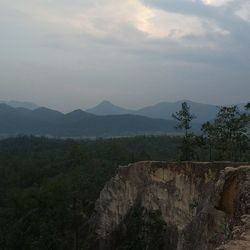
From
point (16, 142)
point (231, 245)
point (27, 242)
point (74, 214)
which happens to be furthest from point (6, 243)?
point (16, 142)

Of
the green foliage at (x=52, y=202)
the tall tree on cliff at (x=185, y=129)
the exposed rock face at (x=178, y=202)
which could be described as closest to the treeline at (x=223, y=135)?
the tall tree on cliff at (x=185, y=129)

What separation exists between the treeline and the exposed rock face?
979 centimetres

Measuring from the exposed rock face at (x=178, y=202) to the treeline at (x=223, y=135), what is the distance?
979cm

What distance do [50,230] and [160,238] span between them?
1937cm

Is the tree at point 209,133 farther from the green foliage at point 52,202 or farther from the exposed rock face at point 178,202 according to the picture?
the green foliage at point 52,202

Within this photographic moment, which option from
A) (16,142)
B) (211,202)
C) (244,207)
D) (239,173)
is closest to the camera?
(244,207)

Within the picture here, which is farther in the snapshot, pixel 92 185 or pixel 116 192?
pixel 92 185

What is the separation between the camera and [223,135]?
4566cm

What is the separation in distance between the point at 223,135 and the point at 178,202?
16.5 m

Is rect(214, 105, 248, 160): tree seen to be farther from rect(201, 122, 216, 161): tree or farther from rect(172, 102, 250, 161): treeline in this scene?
rect(201, 122, 216, 161): tree

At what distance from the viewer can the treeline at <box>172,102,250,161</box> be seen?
44375mm

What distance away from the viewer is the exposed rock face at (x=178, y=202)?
1289cm

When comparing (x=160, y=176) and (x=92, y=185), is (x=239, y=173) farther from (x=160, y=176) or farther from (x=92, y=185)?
(x=92, y=185)

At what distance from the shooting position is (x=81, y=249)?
43.6m
